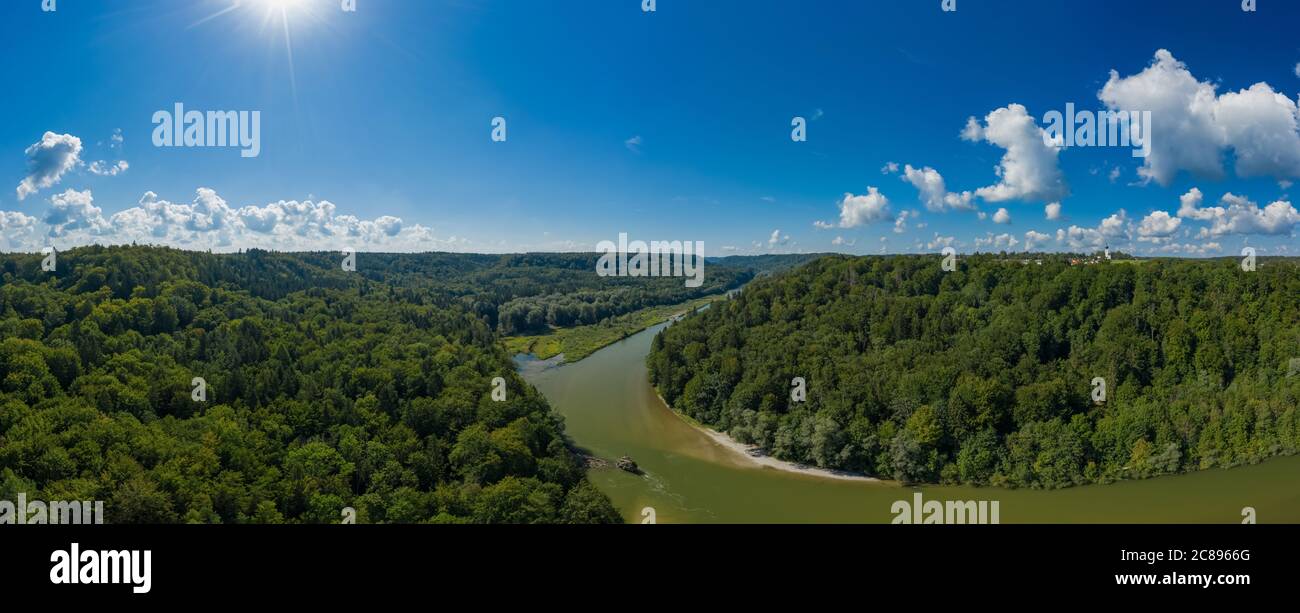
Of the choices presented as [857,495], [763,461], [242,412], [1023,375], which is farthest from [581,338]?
[857,495]

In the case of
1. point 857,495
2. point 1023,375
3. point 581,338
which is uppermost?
point 1023,375

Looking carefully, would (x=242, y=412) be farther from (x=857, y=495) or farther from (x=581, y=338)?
(x=581, y=338)

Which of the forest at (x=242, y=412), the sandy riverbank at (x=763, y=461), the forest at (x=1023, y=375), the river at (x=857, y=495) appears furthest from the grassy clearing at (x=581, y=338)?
the river at (x=857, y=495)

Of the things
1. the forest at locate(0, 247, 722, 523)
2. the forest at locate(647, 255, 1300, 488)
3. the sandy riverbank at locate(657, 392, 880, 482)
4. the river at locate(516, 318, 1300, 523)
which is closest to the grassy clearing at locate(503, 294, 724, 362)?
the forest at locate(647, 255, 1300, 488)

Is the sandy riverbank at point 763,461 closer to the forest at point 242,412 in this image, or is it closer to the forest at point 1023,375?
the forest at point 1023,375

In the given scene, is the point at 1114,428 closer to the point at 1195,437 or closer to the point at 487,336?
the point at 1195,437

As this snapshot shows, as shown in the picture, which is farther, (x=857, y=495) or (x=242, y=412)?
(x=857, y=495)
